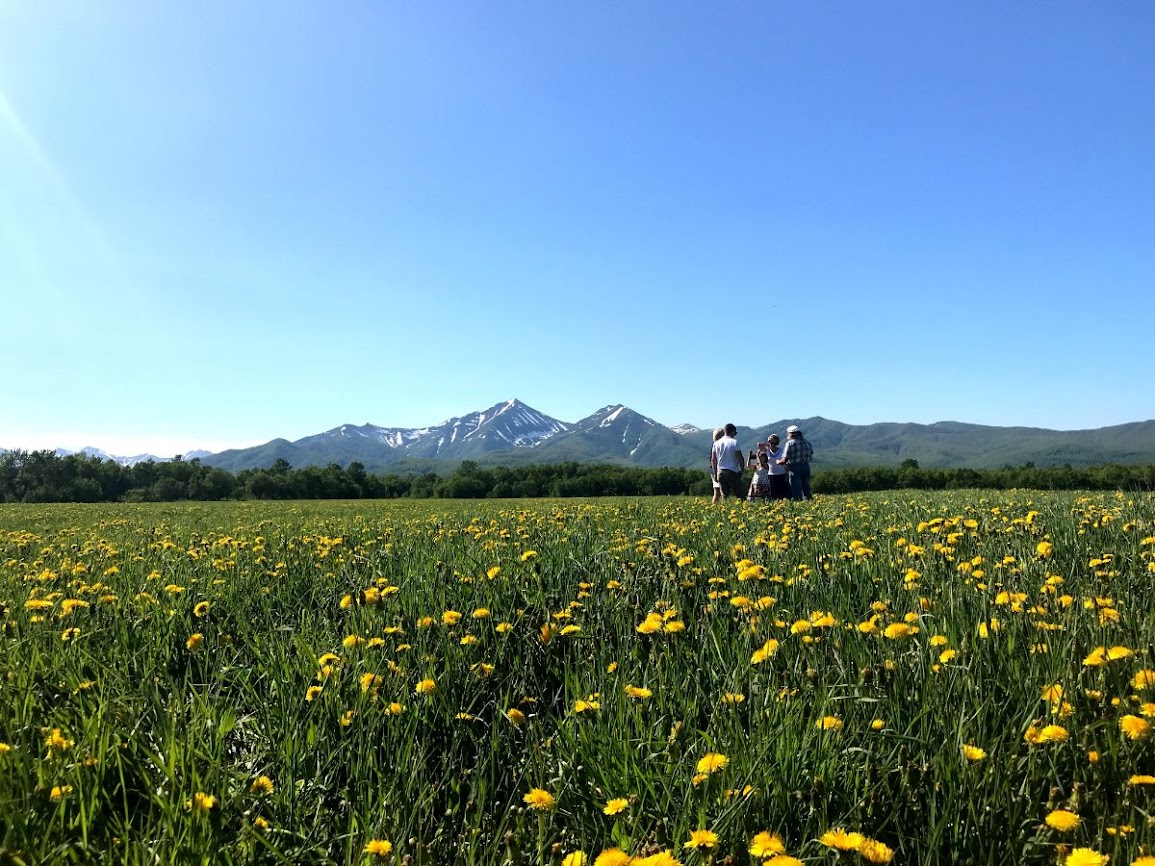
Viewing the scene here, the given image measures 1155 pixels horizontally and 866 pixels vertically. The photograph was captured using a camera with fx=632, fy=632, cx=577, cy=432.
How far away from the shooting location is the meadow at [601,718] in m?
1.76

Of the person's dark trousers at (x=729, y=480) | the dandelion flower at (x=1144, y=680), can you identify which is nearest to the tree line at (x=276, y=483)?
the person's dark trousers at (x=729, y=480)

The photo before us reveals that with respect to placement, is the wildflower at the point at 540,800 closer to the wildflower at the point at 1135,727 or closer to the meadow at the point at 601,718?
the meadow at the point at 601,718

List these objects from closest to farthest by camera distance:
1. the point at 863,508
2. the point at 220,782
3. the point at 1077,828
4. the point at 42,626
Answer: the point at 1077,828, the point at 220,782, the point at 42,626, the point at 863,508

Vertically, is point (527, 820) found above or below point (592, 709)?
below

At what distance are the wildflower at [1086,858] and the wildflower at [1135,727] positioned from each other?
0.56 m

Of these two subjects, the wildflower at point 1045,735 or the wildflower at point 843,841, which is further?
the wildflower at point 1045,735

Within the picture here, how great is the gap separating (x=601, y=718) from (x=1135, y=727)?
164cm

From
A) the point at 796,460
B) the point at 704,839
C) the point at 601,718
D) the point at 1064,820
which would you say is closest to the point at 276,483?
the point at 796,460

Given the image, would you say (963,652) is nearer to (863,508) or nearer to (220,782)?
(220,782)

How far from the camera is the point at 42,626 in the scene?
3.91 meters

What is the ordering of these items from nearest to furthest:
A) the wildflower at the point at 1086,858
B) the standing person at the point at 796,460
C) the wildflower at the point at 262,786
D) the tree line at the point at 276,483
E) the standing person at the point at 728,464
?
the wildflower at the point at 1086,858 < the wildflower at the point at 262,786 < the standing person at the point at 796,460 < the standing person at the point at 728,464 < the tree line at the point at 276,483

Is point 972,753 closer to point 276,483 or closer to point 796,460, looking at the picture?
point 796,460

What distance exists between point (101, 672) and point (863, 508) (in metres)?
9.15

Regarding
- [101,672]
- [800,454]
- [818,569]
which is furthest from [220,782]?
[800,454]
